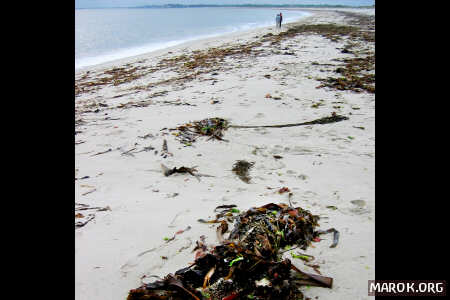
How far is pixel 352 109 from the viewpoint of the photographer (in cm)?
511

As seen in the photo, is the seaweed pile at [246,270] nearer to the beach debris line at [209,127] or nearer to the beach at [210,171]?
the beach at [210,171]

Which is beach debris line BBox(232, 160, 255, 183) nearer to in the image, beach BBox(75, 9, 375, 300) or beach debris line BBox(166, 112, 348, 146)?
beach BBox(75, 9, 375, 300)

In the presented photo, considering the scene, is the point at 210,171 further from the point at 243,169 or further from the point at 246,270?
the point at 246,270

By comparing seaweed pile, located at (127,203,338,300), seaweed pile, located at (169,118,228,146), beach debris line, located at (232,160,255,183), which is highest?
seaweed pile, located at (169,118,228,146)

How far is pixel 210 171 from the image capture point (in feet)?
10.8

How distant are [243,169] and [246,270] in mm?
1612

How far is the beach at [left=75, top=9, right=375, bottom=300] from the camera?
1.97 m

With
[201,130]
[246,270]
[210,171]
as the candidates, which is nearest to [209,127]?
[201,130]

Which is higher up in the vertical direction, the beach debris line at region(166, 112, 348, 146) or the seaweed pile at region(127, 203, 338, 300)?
the beach debris line at region(166, 112, 348, 146)

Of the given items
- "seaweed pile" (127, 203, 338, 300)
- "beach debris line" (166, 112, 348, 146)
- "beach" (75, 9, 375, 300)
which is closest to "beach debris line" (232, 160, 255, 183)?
"beach" (75, 9, 375, 300)

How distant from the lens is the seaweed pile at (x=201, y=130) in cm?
Answer: 410

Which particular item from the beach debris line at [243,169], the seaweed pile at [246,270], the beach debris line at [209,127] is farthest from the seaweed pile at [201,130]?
the seaweed pile at [246,270]

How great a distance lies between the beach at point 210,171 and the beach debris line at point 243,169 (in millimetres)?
68

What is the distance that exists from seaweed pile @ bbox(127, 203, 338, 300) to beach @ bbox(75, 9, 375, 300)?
0.34 ft
